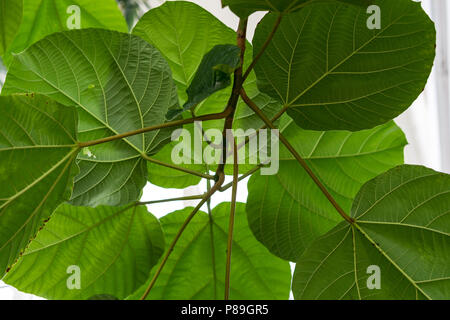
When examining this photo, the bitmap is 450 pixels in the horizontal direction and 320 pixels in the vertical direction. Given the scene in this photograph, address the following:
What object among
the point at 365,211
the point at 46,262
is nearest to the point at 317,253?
the point at 365,211

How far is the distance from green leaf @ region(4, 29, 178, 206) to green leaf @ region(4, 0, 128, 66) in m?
0.09

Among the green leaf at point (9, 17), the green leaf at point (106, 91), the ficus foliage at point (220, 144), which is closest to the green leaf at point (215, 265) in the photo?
the ficus foliage at point (220, 144)

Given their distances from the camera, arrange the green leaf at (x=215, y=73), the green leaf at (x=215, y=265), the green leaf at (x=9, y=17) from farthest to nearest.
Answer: the green leaf at (x=215, y=265) → the green leaf at (x=9, y=17) → the green leaf at (x=215, y=73)

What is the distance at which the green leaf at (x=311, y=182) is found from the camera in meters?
0.45

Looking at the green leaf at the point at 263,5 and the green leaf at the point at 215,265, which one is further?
the green leaf at the point at 215,265

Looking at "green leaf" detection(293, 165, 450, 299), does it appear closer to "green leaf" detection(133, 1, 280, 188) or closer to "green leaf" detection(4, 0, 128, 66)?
"green leaf" detection(133, 1, 280, 188)

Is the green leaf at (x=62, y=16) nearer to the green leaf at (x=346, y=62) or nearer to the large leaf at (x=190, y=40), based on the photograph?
the large leaf at (x=190, y=40)

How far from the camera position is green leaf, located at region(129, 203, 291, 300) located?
0.50 meters

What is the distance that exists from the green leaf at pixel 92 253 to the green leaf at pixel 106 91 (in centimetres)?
8

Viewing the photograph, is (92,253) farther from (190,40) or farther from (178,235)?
(190,40)

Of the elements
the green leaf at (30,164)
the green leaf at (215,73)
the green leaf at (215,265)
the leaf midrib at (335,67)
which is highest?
the leaf midrib at (335,67)

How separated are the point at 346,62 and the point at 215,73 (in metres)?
0.11

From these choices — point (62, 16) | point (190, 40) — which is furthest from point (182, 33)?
point (62, 16)

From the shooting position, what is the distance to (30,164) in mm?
329
